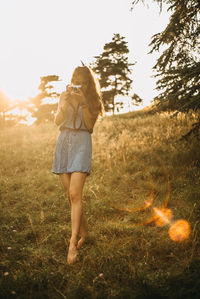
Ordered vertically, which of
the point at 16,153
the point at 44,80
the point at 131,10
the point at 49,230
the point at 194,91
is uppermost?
the point at 44,80

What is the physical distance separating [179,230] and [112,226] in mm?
996

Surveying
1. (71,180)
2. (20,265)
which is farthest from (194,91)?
(20,265)

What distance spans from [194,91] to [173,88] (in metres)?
0.51

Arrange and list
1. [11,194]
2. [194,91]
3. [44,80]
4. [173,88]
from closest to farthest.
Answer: [194,91], [173,88], [11,194], [44,80]

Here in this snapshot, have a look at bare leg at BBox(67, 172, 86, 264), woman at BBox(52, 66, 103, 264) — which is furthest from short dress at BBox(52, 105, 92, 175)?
bare leg at BBox(67, 172, 86, 264)

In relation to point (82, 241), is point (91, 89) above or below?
above

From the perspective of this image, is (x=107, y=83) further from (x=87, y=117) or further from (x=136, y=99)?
Result: (x=87, y=117)

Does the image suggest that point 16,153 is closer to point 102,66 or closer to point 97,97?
point 97,97

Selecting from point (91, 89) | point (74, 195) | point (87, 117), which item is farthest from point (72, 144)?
point (91, 89)

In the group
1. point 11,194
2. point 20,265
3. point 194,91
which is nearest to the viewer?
point 20,265

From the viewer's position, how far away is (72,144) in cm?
302

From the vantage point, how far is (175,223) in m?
3.41

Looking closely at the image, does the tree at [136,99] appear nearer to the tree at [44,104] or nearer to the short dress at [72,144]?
the tree at [44,104]

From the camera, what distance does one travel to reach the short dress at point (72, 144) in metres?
2.96
